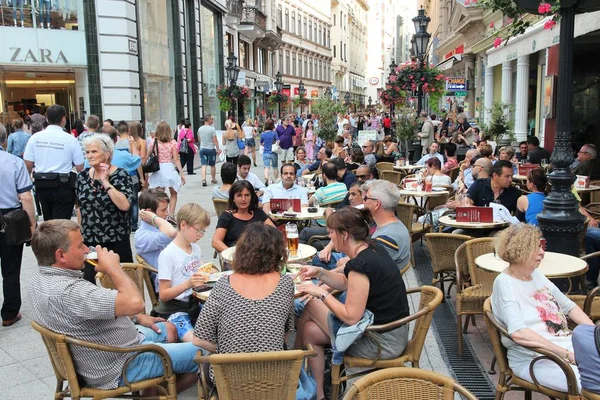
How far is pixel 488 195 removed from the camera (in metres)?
7.09

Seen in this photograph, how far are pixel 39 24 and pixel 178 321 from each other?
16.7 m

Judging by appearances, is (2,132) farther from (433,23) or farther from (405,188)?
(433,23)

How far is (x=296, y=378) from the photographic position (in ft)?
9.64

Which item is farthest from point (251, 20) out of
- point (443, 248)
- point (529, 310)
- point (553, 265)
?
point (529, 310)


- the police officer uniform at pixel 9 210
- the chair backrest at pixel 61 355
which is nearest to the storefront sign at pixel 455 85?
the police officer uniform at pixel 9 210

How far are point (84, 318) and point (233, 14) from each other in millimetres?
33721

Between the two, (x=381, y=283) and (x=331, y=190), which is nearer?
(x=381, y=283)

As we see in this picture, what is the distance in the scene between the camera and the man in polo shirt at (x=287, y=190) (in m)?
7.68

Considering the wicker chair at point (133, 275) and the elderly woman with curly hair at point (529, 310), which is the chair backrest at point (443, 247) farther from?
the wicker chair at point (133, 275)

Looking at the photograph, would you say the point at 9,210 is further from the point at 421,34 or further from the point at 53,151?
the point at 421,34

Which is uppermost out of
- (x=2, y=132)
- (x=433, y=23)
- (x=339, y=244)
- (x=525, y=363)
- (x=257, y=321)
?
(x=433, y=23)

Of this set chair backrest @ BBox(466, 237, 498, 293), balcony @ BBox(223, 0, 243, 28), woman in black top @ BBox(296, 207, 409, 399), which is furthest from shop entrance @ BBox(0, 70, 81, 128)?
woman in black top @ BBox(296, 207, 409, 399)

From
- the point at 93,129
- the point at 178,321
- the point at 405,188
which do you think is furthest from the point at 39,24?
the point at 178,321

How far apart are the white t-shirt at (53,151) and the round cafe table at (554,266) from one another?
497cm
